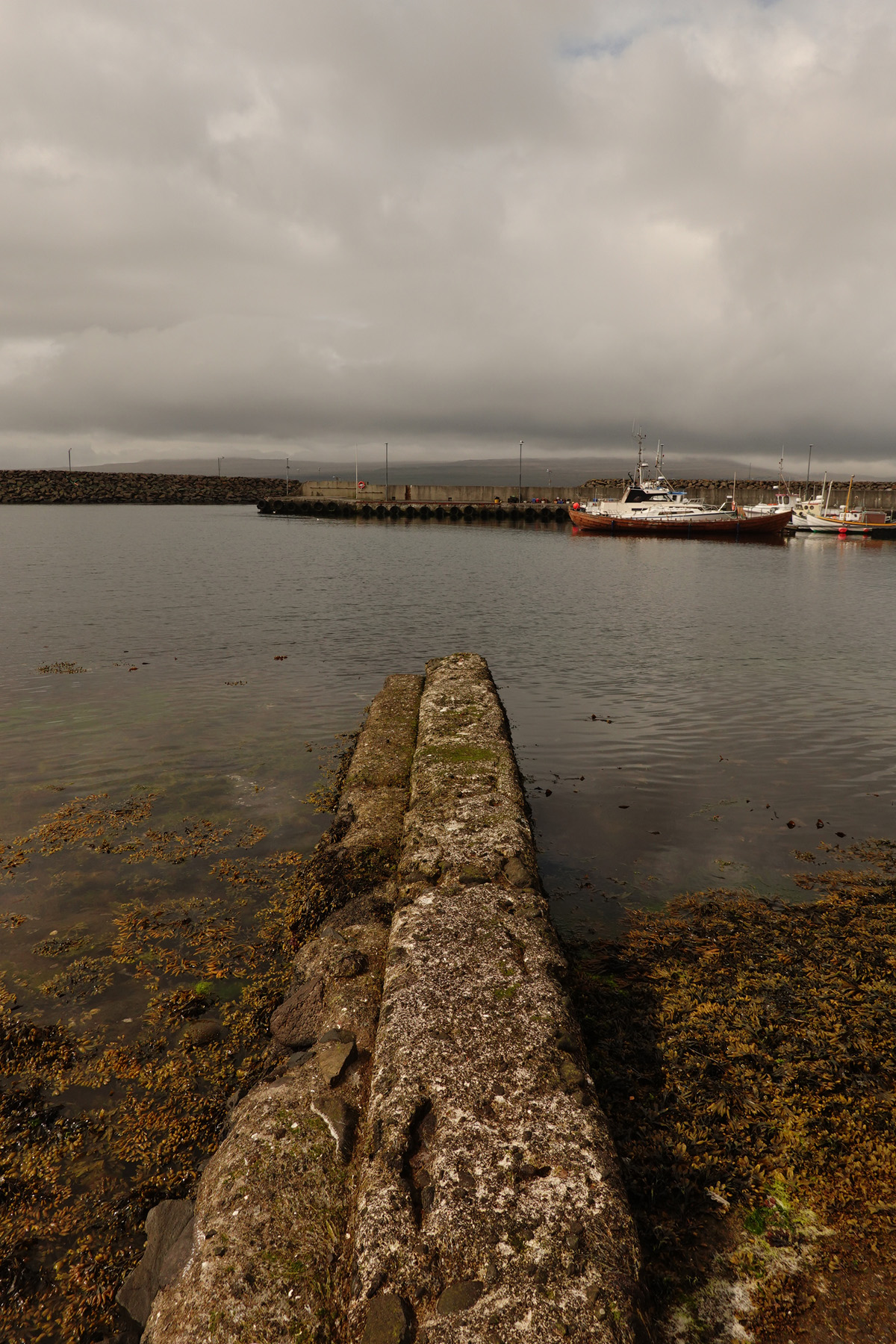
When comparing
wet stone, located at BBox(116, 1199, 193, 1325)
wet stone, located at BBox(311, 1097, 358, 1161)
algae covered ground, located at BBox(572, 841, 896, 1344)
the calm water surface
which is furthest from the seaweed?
algae covered ground, located at BBox(572, 841, 896, 1344)

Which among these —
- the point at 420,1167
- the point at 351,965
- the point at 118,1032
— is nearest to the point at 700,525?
the point at 351,965

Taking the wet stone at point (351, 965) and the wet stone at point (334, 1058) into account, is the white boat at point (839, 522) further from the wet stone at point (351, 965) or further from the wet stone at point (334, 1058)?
the wet stone at point (334, 1058)

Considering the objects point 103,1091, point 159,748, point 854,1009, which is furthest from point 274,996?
point 159,748

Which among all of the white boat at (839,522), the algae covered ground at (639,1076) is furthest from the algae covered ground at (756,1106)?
the white boat at (839,522)

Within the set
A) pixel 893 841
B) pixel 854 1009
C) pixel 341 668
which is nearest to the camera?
pixel 854 1009

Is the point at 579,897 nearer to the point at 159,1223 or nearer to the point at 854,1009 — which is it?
the point at 854,1009

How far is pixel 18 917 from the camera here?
5.91m

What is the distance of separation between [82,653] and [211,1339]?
52.7ft

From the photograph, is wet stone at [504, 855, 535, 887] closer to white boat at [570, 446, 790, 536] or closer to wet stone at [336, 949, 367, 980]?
wet stone at [336, 949, 367, 980]

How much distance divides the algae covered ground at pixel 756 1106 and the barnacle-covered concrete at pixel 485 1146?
11.4 inches

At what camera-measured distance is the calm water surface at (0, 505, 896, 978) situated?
24.5 feet

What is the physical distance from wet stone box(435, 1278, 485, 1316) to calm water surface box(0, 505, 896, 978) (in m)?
3.56

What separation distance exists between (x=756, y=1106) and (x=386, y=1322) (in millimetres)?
2511

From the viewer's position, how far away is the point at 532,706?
1286 centimetres
